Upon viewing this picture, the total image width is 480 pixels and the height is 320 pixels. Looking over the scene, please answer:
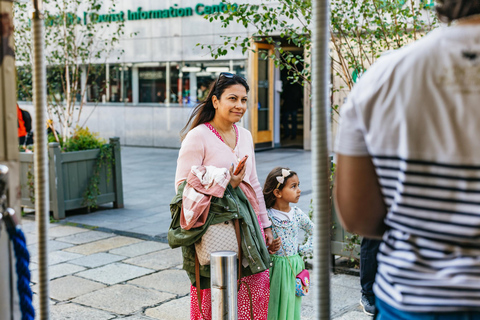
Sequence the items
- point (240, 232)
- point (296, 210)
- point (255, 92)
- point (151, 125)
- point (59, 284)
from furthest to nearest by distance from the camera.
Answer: point (151, 125) < point (255, 92) < point (59, 284) < point (296, 210) < point (240, 232)

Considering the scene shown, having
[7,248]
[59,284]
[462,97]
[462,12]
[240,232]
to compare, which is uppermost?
[462,12]

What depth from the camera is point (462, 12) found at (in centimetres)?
144

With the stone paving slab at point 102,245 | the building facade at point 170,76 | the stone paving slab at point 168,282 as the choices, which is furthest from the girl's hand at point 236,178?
the building facade at point 170,76

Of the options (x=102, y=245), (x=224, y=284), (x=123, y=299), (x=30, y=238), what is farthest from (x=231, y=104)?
(x=30, y=238)

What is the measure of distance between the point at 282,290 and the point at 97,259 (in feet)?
10.5

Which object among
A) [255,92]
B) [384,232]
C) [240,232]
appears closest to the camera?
[384,232]

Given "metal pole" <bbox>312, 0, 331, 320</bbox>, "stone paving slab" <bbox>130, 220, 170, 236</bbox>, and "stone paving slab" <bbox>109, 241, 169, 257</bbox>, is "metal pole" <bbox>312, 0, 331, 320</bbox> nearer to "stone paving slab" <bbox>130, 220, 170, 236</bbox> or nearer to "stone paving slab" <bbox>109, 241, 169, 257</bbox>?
"stone paving slab" <bbox>109, 241, 169, 257</bbox>

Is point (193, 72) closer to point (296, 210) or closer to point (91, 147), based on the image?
point (91, 147)

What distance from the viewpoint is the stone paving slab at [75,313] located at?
185 inches

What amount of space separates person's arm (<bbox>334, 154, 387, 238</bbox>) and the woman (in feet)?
6.06

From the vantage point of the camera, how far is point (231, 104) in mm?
3596

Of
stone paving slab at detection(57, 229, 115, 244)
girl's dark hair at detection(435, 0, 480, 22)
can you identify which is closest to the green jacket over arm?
girl's dark hair at detection(435, 0, 480, 22)

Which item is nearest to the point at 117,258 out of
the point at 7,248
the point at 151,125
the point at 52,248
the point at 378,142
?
the point at 52,248

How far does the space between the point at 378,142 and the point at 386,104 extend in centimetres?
9
